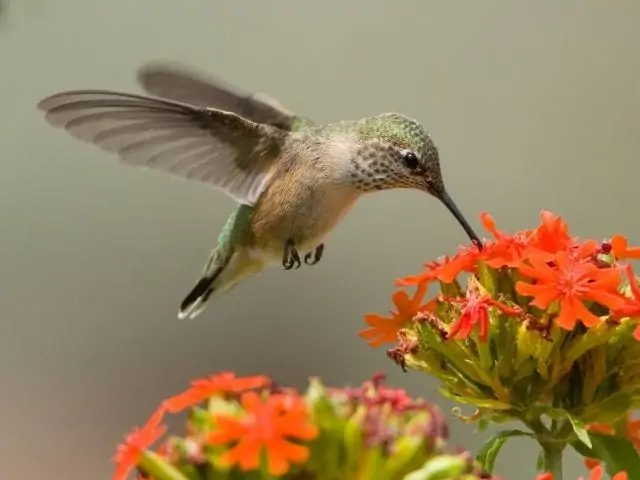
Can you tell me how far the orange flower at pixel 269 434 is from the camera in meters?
0.40

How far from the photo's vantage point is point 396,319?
0.80 metres

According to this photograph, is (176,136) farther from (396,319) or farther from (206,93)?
(396,319)

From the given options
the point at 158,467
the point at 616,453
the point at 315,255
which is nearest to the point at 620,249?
the point at 616,453

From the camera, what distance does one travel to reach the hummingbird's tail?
3.95ft

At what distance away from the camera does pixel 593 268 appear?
644 millimetres

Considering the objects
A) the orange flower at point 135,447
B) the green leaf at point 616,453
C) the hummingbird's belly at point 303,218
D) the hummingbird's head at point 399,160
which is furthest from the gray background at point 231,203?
the orange flower at point 135,447

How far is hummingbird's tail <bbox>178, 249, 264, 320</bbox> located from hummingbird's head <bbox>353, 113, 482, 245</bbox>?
0.23m

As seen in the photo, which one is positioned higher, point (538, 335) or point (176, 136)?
point (176, 136)

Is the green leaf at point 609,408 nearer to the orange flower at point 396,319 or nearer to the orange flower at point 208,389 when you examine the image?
the orange flower at point 396,319

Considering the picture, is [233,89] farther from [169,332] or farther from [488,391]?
[488,391]

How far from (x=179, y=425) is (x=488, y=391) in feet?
1.93

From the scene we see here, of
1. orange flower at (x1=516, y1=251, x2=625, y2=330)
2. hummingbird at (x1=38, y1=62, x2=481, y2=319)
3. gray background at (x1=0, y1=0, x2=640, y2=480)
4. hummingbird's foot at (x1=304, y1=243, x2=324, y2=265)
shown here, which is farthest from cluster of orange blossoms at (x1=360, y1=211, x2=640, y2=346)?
gray background at (x1=0, y1=0, x2=640, y2=480)

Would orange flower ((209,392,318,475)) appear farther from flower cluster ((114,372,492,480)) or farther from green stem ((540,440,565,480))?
green stem ((540,440,565,480))

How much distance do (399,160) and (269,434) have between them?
2.20ft
